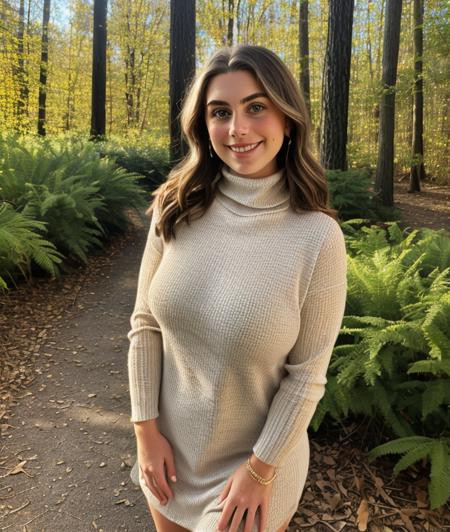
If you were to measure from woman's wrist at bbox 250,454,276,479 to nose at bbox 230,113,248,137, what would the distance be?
977 millimetres

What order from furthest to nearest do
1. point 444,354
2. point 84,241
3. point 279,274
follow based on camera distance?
point 84,241 < point 444,354 < point 279,274

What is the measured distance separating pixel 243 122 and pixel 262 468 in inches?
41.2

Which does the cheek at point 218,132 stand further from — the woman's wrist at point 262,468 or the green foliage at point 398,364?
the green foliage at point 398,364

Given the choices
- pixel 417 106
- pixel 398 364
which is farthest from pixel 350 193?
pixel 417 106

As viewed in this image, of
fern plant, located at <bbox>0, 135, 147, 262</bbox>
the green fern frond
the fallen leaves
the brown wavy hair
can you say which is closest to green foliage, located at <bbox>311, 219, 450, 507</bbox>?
the green fern frond

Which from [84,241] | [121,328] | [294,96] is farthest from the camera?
[84,241]

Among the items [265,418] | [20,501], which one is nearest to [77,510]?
[20,501]

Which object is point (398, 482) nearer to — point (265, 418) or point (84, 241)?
point (265, 418)

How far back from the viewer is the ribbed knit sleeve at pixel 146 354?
60.2 inches

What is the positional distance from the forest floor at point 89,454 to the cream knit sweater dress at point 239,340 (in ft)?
4.34

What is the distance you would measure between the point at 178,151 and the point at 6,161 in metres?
3.51

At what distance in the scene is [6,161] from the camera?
6.26 m

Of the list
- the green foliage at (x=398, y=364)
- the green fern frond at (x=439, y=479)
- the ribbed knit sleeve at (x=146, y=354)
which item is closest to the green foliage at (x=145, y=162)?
the green foliage at (x=398, y=364)

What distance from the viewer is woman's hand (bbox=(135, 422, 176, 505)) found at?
4.87 ft
